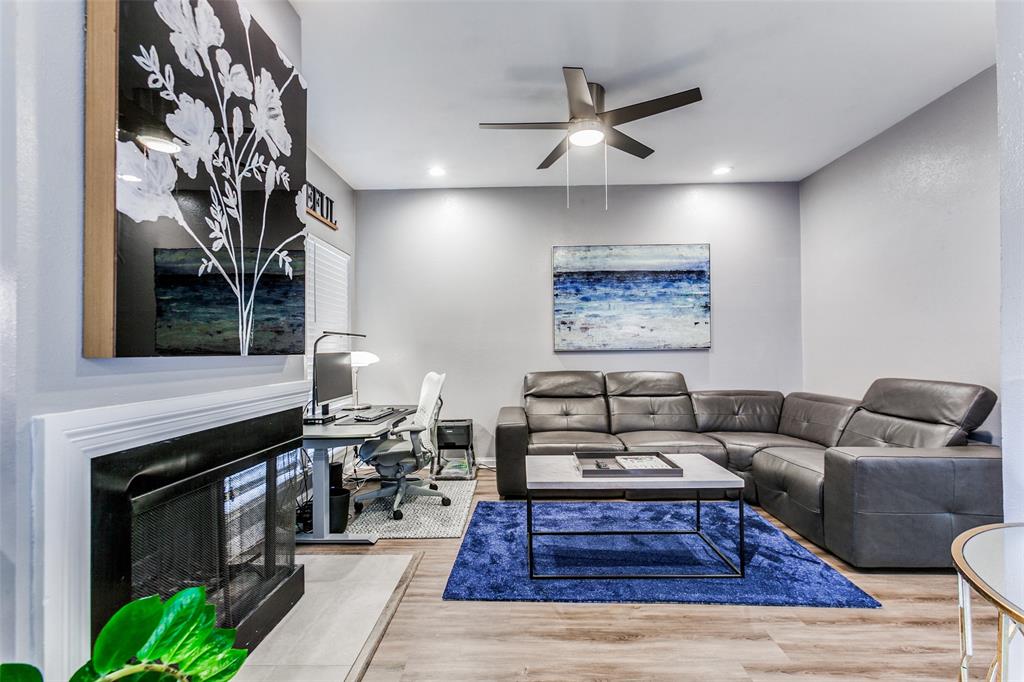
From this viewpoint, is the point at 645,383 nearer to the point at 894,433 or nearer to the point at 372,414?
the point at 894,433

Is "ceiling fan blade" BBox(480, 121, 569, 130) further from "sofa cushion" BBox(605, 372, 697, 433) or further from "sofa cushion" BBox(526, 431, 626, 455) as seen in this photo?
"sofa cushion" BBox(605, 372, 697, 433)

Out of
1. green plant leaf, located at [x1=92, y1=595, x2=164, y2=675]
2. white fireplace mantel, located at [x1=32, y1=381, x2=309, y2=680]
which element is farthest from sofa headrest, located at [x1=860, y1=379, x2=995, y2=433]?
white fireplace mantel, located at [x1=32, y1=381, x2=309, y2=680]

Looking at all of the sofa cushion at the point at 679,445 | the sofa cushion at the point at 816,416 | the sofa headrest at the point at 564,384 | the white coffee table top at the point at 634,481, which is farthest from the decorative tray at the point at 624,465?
the sofa cushion at the point at 816,416

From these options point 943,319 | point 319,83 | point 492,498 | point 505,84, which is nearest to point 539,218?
point 505,84

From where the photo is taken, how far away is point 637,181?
445 cm

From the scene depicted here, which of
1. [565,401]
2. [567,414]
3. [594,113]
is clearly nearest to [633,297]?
[565,401]

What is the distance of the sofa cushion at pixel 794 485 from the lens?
2.60 metres

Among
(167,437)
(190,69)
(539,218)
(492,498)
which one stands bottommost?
(492,498)

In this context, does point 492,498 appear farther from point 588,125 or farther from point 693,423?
point 588,125

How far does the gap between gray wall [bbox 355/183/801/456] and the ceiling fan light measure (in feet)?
5.71

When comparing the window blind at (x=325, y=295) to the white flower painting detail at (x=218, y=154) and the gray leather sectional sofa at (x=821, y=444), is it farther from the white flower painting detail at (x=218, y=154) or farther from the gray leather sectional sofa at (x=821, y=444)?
the white flower painting detail at (x=218, y=154)

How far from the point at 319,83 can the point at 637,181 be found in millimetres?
2984

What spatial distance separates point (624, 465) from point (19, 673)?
2291 millimetres

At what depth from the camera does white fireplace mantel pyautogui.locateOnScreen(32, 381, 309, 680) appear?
910 millimetres
